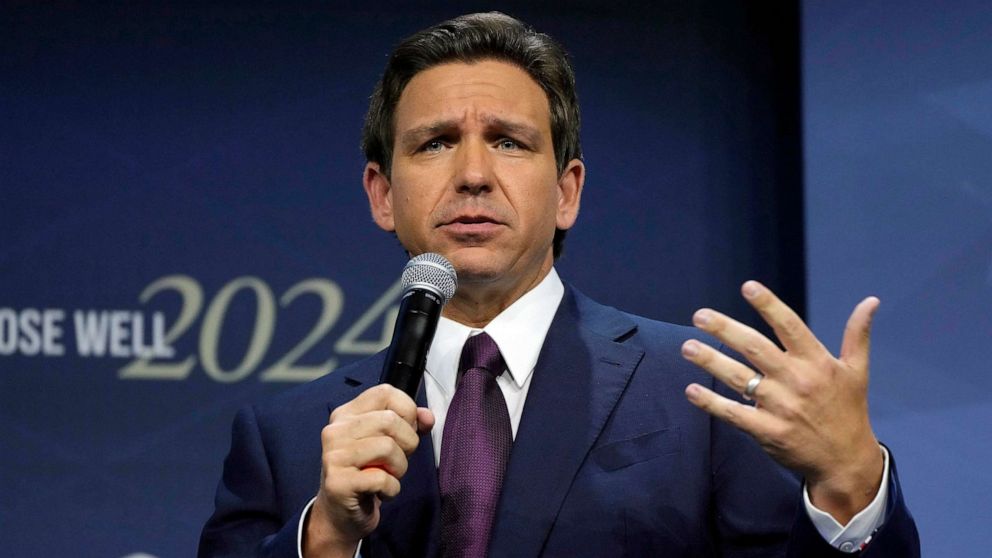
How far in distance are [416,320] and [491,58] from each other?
2.15 ft

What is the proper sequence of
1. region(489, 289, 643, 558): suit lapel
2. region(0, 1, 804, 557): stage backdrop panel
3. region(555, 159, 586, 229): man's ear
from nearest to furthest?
region(489, 289, 643, 558): suit lapel
region(555, 159, 586, 229): man's ear
region(0, 1, 804, 557): stage backdrop panel

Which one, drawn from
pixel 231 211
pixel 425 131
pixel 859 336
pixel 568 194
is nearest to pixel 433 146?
pixel 425 131

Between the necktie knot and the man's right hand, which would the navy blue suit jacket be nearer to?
the necktie knot

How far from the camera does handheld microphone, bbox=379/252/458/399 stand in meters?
1.42

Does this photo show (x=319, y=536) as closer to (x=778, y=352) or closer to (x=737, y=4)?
(x=778, y=352)

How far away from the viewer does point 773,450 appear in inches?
55.0

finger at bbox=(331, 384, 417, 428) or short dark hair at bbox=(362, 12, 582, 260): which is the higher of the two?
short dark hair at bbox=(362, 12, 582, 260)

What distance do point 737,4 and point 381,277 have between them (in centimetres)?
127

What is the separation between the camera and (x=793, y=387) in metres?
1.38

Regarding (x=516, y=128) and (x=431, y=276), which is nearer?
(x=431, y=276)

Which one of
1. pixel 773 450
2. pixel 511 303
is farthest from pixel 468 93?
pixel 773 450

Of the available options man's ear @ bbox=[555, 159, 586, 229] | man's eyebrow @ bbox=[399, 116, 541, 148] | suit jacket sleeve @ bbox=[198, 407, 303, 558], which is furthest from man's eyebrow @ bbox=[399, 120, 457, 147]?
suit jacket sleeve @ bbox=[198, 407, 303, 558]

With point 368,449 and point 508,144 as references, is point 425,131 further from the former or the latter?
point 368,449

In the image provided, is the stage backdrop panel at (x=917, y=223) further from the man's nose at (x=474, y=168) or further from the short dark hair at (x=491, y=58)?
the man's nose at (x=474, y=168)
